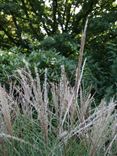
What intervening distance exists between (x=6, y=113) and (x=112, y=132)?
628mm

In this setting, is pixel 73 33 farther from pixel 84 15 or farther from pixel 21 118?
pixel 21 118

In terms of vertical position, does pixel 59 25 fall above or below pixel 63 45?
above

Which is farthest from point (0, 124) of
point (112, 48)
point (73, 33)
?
point (73, 33)

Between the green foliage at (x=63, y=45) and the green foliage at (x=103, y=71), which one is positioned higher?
the green foliage at (x=63, y=45)

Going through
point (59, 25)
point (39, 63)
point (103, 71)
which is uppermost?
point (59, 25)

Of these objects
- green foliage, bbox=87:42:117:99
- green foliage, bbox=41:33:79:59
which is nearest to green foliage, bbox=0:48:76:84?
green foliage, bbox=87:42:117:99

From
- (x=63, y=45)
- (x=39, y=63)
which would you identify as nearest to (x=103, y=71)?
(x=63, y=45)

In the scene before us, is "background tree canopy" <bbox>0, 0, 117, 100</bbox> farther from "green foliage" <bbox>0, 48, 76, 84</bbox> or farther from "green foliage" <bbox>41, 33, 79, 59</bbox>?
"green foliage" <bbox>0, 48, 76, 84</bbox>

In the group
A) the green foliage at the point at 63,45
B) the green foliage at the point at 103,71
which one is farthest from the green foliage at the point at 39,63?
the green foliage at the point at 63,45

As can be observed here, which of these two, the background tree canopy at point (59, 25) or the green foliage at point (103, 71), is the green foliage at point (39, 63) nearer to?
the green foliage at point (103, 71)

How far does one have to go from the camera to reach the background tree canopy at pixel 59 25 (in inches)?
228

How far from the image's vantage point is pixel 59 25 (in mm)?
6945

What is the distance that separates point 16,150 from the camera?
207 centimetres

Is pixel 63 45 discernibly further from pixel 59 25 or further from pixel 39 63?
pixel 39 63
